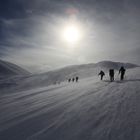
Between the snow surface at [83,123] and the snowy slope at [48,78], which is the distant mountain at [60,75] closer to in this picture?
the snowy slope at [48,78]

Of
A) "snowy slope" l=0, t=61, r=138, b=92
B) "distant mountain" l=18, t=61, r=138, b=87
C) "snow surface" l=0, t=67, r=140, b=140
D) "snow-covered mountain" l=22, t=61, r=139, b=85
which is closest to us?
"snow surface" l=0, t=67, r=140, b=140

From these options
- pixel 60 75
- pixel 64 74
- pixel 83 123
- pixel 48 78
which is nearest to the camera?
pixel 83 123

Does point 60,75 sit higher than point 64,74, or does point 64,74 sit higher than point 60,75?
point 64,74

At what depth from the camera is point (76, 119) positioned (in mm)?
Answer: 8109

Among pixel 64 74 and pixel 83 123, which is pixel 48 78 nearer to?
pixel 64 74

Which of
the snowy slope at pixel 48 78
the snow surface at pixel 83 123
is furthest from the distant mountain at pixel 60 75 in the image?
the snow surface at pixel 83 123

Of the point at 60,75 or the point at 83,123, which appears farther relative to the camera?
the point at 60,75

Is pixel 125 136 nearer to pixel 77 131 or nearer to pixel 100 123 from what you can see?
pixel 100 123

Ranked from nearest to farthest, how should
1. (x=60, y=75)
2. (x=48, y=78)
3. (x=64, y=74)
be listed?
1. (x=48, y=78)
2. (x=60, y=75)
3. (x=64, y=74)

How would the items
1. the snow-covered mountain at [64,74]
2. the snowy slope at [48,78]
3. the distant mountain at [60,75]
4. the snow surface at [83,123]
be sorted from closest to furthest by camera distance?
1. the snow surface at [83,123]
2. the snowy slope at [48,78]
3. the distant mountain at [60,75]
4. the snow-covered mountain at [64,74]

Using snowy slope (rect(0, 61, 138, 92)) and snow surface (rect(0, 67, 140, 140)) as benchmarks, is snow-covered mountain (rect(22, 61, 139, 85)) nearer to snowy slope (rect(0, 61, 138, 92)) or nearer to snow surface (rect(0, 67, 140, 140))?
snowy slope (rect(0, 61, 138, 92))

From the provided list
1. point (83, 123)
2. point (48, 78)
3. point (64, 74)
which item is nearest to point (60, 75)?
point (64, 74)

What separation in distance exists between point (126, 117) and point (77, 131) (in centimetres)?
278

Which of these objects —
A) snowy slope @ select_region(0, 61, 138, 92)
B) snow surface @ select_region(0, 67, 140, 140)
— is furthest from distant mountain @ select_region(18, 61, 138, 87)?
snow surface @ select_region(0, 67, 140, 140)
